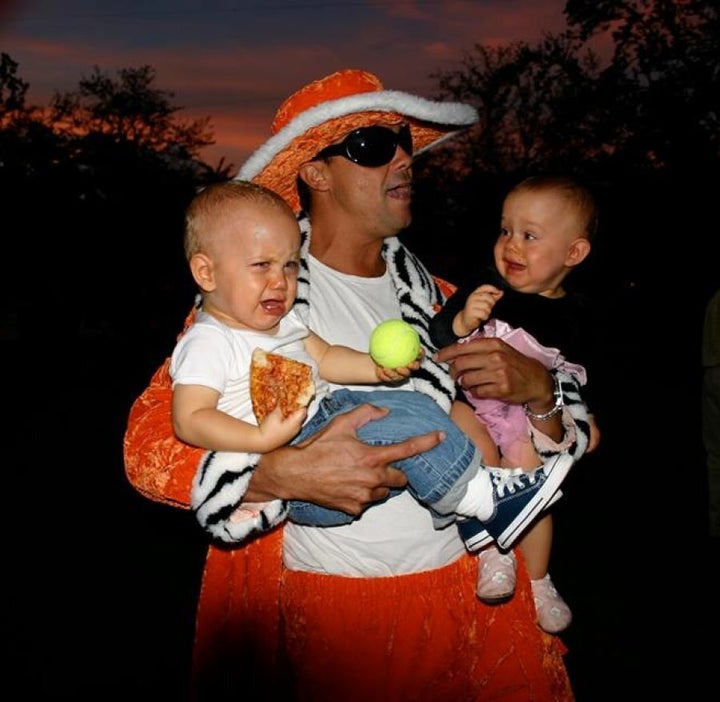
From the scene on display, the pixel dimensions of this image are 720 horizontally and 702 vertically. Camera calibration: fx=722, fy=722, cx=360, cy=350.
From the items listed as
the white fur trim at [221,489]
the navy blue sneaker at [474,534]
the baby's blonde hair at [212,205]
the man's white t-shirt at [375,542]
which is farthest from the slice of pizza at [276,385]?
the navy blue sneaker at [474,534]

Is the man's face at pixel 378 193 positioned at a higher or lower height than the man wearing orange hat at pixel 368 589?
higher

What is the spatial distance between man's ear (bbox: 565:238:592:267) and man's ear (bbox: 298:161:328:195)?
1.17 meters

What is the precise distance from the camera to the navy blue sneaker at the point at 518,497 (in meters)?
2.51

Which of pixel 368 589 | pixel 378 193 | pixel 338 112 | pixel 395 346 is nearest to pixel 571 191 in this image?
pixel 378 193

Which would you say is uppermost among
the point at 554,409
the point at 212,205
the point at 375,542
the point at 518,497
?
the point at 212,205

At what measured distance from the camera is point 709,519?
24.7 ft

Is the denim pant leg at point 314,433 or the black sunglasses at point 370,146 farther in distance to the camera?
the black sunglasses at point 370,146

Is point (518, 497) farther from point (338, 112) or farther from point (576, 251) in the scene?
point (338, 112)

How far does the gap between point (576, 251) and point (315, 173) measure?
1.25m

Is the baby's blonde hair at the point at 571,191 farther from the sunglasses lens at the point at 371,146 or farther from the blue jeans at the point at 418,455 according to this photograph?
the blue jeans at the point at 418,455

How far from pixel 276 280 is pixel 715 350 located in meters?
6.07

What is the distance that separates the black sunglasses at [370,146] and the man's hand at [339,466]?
1292mm

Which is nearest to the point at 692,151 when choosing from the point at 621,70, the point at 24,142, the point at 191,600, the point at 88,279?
the point at 621,70

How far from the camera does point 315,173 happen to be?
3414 millimetres
